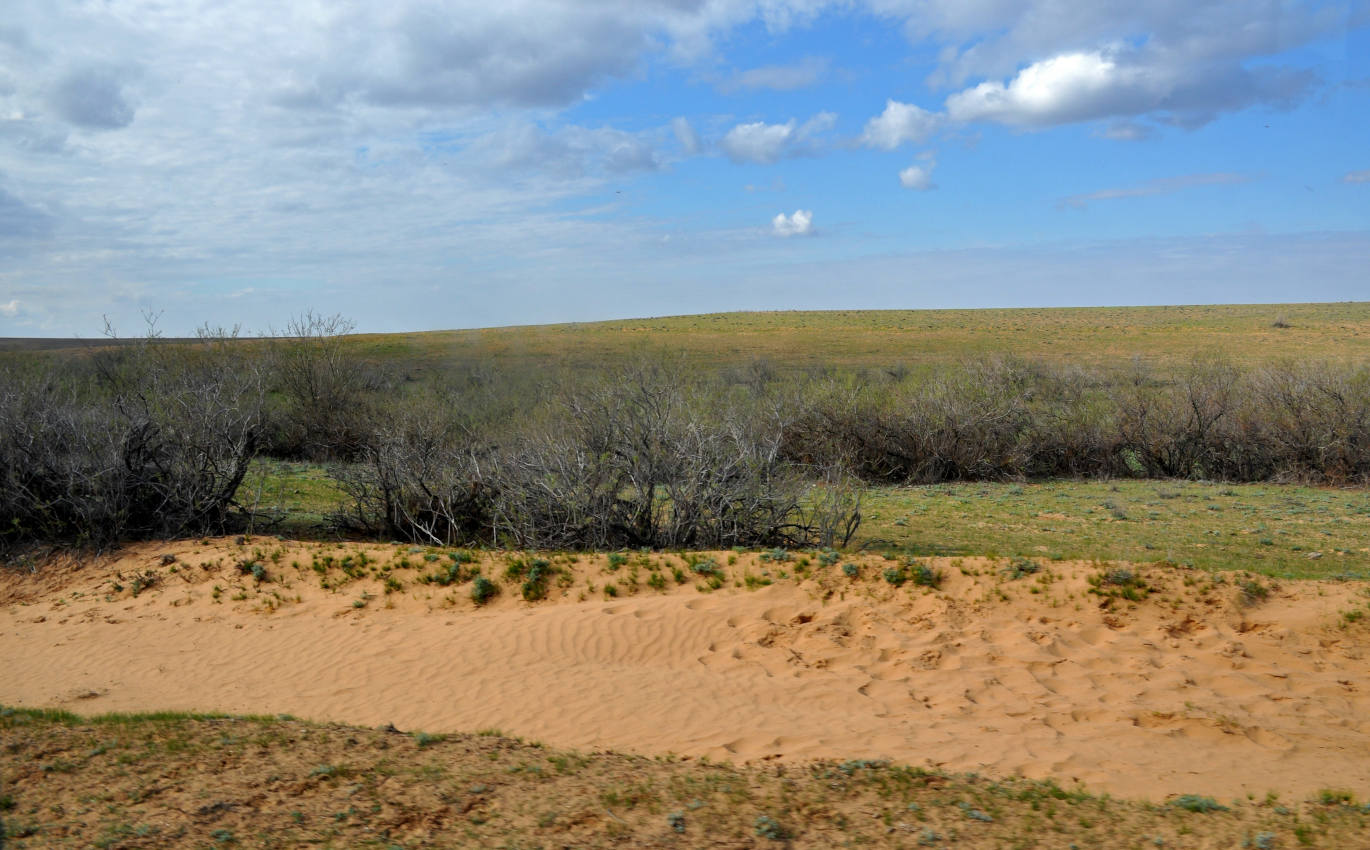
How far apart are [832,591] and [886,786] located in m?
4.48

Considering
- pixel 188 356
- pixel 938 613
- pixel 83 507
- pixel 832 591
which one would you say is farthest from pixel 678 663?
pixel 188 356

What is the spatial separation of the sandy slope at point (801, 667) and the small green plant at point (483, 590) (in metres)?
0.12

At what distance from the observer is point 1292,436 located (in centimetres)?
2170

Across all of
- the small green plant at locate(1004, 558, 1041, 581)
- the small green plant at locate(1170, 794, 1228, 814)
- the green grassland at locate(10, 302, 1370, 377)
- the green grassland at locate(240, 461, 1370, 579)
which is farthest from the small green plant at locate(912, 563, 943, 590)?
the green grassland at locate(10, 302, 1370, 377)

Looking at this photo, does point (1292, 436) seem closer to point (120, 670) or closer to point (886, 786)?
point (886, 786)

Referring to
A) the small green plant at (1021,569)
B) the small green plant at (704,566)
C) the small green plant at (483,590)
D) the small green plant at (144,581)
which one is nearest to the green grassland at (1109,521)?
the small green plant at (1021,569)

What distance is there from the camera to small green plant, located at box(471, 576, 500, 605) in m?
10.8

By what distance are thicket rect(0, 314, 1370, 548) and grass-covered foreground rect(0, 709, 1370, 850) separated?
657cm

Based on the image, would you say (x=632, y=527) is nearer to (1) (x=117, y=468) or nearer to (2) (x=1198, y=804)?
(1) (x=117, y=468)

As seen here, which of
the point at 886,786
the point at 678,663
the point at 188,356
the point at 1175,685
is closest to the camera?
the point at 886,786

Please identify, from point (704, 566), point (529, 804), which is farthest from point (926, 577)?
point (529, 804)

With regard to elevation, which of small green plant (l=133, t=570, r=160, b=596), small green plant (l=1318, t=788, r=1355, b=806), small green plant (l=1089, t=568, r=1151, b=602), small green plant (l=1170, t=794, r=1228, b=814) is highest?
small green plant (l=1089, t=568, r=1151, b=602)

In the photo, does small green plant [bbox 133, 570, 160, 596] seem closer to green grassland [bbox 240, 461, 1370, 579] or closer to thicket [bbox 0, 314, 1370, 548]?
thicket [bbox 0, 314, 1370, 548]

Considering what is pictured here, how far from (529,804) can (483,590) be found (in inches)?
232
